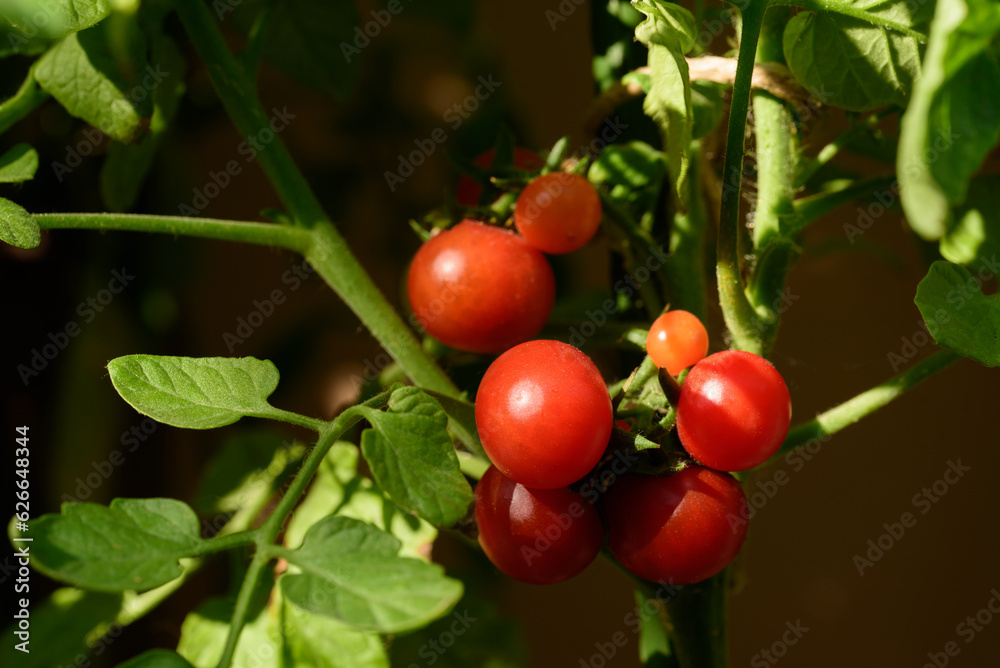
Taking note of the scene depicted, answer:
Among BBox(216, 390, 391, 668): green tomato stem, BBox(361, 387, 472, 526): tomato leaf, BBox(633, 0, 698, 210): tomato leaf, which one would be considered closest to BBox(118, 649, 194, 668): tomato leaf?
BBox(216, 390, 391, 668): green tomato stem

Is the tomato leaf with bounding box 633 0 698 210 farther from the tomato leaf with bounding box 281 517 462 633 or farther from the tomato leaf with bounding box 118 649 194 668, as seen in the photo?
the tomato leaf with bounding box 118 649 194 668

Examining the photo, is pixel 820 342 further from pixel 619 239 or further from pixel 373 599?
pixel 373 599

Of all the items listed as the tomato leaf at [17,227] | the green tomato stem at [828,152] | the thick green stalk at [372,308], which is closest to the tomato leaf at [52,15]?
the tomato leaf at [17,227]

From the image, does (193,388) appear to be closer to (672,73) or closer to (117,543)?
(117,543)

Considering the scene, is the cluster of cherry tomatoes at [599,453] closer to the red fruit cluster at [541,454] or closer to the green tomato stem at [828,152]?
the red fruit cluster at [541,454]

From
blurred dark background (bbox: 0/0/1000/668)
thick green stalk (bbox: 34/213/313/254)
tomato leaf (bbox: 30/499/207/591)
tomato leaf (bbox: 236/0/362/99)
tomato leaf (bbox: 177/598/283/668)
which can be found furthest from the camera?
blurred dark background (bbox: 0/0/1000/668)

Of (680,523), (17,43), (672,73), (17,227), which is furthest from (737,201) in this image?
(17,43)

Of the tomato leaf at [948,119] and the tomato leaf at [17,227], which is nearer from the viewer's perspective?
the tomato leaf at [948,119]
